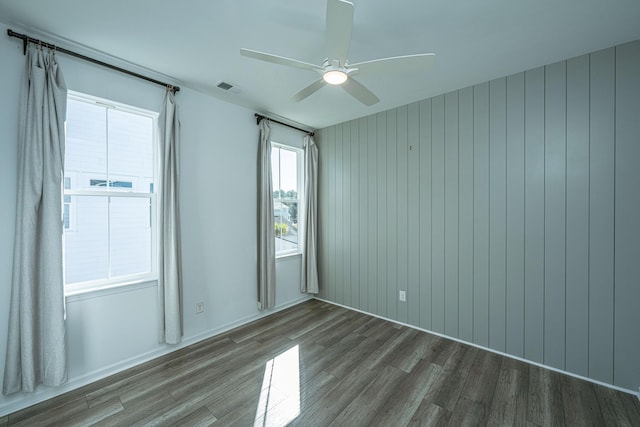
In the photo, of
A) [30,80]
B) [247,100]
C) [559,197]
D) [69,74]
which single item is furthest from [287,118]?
[559,197]

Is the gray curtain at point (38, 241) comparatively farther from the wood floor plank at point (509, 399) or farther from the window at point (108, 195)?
the wood floor plank at point (509, 399)

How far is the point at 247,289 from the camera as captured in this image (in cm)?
338

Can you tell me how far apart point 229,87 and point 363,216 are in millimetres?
2250

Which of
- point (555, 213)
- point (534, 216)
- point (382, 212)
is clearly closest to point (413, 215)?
point (382, 212)

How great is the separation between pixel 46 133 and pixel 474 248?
150 inches

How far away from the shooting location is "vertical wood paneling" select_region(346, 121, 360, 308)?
377 centimetres

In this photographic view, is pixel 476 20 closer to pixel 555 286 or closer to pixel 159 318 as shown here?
pixel 555 286

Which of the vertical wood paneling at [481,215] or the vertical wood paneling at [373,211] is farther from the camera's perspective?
the vertical wood paneling at [373,211]

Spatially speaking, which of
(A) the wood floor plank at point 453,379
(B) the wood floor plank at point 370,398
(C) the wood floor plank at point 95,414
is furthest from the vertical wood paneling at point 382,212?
(C) the wood floor plank at point 95,414

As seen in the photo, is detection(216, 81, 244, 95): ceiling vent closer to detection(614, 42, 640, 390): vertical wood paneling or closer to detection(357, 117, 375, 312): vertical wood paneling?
detection(357, 117, 375, 312): vertical wood paneling

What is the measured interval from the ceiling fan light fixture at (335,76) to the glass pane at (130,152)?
1885 millimetres

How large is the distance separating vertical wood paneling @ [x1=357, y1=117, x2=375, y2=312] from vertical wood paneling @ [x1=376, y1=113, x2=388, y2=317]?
18 centimetres

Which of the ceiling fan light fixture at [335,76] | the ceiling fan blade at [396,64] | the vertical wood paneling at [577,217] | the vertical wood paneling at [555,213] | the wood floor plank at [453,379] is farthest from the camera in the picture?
the vertical wood paneling at [555,213]

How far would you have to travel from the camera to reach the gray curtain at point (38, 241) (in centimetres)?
185
